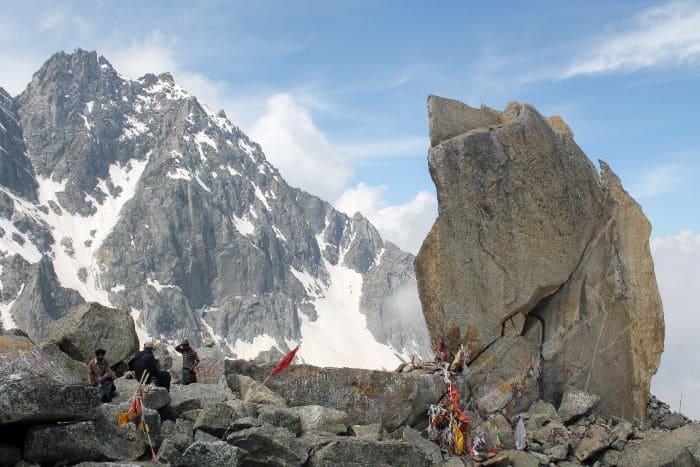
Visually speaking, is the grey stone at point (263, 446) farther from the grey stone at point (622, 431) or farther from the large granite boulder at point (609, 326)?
the large granite boulder at point (609, 326)

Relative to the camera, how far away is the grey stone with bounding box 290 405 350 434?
16.3 m

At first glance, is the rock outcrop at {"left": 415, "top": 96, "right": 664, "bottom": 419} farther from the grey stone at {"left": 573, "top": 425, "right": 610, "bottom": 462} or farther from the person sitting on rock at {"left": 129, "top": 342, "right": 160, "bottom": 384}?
the person sitting on rock at {"left": 129, "top": 342, "right": 160, "bottom": 384}

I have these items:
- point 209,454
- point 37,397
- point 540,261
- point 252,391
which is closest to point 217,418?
point 209,454

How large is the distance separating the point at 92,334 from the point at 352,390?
8.87 metres

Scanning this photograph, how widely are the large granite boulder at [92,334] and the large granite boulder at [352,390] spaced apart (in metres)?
4.51

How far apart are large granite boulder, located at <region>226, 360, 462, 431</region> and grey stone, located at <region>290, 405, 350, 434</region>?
206cm

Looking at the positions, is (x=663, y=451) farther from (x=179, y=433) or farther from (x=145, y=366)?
(x=145, y=366)

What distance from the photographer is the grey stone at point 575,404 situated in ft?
74.1

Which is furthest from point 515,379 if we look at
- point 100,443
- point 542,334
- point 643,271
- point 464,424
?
point 100,443

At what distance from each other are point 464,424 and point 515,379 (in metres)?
4.07

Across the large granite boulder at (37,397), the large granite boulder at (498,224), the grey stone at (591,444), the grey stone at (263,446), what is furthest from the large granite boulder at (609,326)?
the large granite boulder at (37,397)

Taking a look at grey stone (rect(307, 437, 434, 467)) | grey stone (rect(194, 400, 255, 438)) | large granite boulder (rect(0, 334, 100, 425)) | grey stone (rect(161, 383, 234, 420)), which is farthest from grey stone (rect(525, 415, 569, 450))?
large granite boulder (rect(0, 334, 100, 425))

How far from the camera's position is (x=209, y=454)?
12.7 metres

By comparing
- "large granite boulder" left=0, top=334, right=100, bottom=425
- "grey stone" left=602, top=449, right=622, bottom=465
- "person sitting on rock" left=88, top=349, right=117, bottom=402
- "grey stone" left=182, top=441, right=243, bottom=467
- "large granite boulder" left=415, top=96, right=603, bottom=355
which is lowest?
"grey stone" left=602, top=449, right=622, bottom=465
